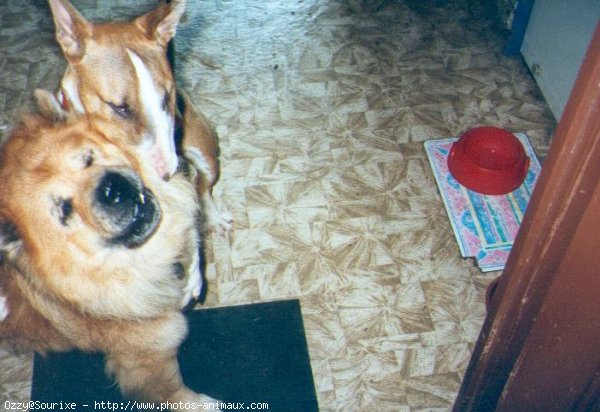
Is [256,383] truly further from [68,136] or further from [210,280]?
[68,136]

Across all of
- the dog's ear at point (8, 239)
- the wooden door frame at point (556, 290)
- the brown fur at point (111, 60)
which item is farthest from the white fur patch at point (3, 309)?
the wooden door frame at point (556, 290)

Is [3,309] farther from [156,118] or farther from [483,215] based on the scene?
[483,215]

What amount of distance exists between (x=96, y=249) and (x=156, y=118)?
0.53m

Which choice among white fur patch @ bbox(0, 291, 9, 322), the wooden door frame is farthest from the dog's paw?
the wooden door frame

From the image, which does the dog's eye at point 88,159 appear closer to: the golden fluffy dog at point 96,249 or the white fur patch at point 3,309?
the golden fluffy dog at point 96,249

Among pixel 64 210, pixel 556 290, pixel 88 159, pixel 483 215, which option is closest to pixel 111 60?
pixel 88 159

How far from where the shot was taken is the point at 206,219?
95.1 inches

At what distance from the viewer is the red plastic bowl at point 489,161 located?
8.23 feet

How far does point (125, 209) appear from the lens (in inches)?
60.9

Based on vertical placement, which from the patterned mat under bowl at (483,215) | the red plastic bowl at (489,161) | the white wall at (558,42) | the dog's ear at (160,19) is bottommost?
the patterned mat under bowl at (483,215)

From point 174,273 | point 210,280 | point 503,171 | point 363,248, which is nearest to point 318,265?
point 363,248

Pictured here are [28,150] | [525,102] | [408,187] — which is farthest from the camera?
[525,102]

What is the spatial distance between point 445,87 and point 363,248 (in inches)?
49.9

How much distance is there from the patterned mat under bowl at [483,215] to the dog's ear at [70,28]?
1.76 m
